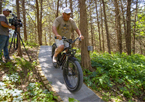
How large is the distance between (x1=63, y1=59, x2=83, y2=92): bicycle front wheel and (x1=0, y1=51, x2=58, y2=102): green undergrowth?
587mm

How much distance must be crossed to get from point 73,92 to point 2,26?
11.8 ft

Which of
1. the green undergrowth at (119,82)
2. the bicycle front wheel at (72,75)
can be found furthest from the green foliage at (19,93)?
the green undergrowth at (119,82)

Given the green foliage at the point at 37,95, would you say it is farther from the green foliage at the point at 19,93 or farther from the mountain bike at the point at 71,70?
the mountain bike at the point at 71,70

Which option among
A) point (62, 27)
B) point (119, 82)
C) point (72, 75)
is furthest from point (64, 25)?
point (119, 82)

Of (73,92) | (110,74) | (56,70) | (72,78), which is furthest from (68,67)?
(110,74)

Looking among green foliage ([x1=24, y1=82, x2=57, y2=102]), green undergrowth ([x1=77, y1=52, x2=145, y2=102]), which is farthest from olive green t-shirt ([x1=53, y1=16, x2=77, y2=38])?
green foliage ([x1=24, y1=82, x2=57, y2=102])

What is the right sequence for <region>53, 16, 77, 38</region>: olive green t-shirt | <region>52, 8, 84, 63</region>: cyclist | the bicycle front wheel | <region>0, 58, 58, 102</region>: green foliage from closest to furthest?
<region>0, 58, 58, 102</region>: green foliage
the bicycle front wheel
<region>52, 8, 84, 63</region>: cyclist
<region>53, 16, 77, 38</region>: olive green t-shirt

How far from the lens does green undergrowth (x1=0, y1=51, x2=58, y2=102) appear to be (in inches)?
96.1

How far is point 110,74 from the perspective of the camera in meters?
4.03

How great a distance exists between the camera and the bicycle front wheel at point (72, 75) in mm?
2785

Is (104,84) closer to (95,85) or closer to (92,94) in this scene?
(95,85)

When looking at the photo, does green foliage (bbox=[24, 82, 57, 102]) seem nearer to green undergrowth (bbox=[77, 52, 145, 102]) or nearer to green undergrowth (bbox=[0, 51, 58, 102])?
green undergrowth (bbox=[0, 51, 58, 102])

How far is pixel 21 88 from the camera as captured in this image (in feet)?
9.55

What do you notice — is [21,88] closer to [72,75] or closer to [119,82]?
[72,75]
